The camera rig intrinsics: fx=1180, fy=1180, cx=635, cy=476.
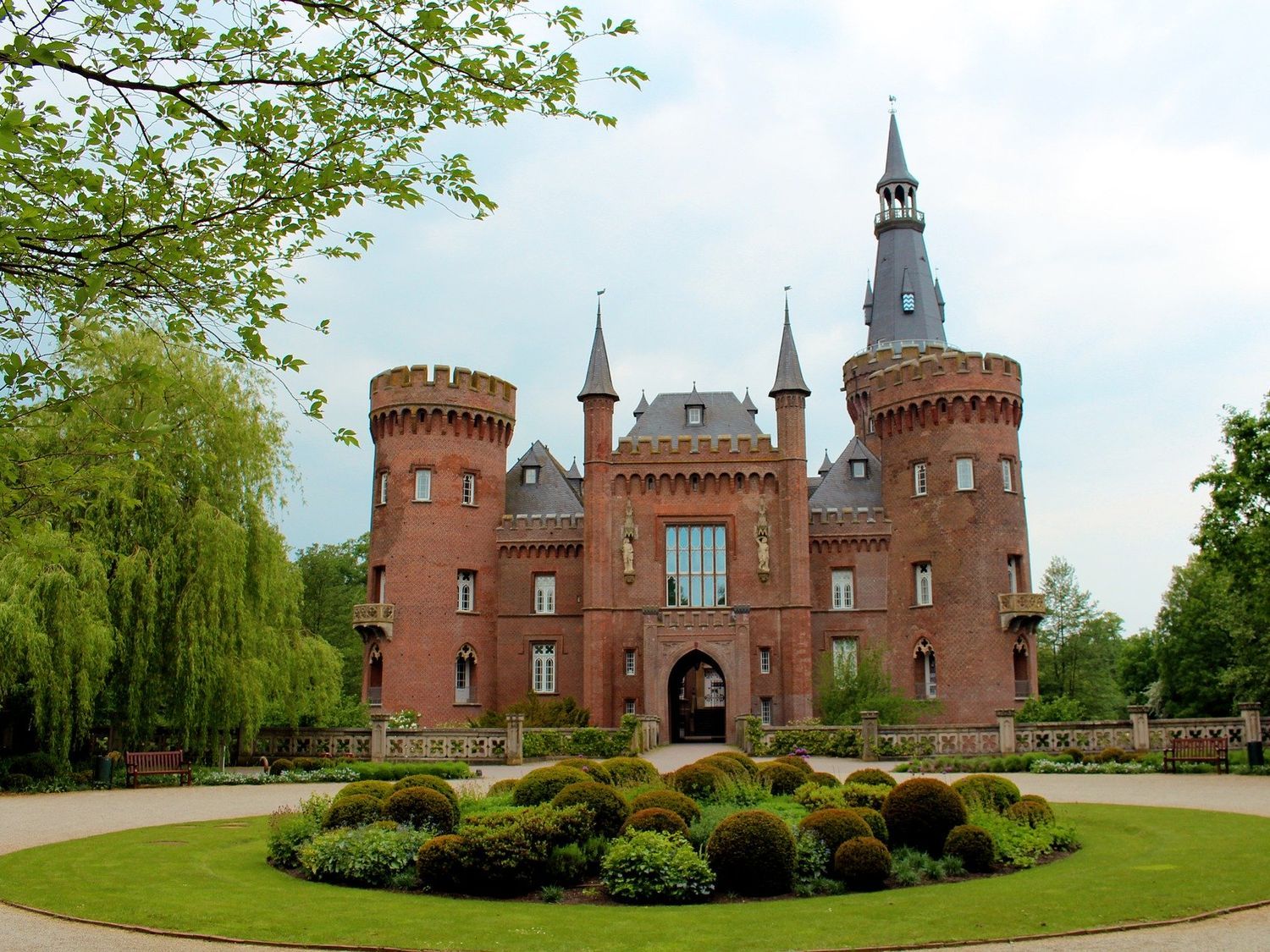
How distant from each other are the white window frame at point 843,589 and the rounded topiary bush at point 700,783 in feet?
96.4

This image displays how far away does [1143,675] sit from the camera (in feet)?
213

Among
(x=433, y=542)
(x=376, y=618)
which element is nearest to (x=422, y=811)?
(x=376, y=618)

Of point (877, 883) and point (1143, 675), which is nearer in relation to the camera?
point (877, 883)

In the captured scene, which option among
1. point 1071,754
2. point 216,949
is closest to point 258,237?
point 216,949

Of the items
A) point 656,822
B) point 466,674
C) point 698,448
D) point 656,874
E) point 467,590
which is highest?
point 698,448

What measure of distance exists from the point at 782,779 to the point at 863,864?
5249 millimetres

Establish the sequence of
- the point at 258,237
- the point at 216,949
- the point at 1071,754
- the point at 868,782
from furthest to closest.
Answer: the point at 1071,754 < the point at 868,782 < the point at 216,949 < the point at 258,237

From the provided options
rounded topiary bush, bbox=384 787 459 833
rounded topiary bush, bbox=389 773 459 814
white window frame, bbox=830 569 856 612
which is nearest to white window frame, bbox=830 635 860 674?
white window frame, bbox=830 569 856 612

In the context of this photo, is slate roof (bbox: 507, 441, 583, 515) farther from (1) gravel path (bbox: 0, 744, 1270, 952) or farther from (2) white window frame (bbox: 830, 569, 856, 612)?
(1) gravel path (bbox: 0, 744, 1270, 952)

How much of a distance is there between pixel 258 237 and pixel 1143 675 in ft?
214

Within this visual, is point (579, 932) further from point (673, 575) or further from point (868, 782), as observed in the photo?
point (673, 575)

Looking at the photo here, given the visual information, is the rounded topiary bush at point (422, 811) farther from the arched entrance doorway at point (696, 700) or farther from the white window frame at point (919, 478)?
the white window frame at point (919, 478)

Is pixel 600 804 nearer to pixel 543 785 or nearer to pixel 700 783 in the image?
pixel 543 785

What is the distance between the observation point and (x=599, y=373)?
45781mm
